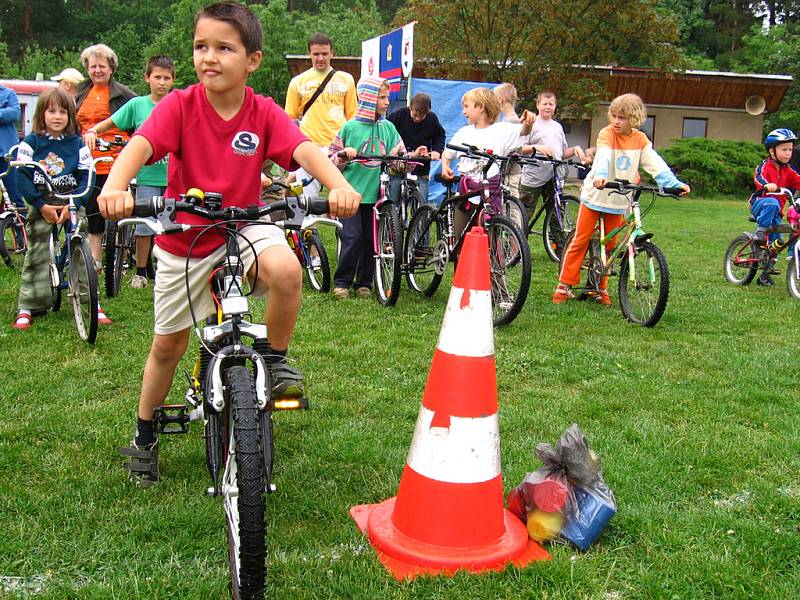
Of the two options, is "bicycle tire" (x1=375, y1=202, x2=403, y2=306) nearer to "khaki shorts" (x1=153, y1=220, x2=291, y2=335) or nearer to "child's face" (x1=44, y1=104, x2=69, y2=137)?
"child's face" (x1=44, y1=104, x2=69, y2=137)

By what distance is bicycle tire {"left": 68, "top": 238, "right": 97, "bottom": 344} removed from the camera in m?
6.11

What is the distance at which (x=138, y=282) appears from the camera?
8.52 m

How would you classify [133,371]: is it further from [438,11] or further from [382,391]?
[438,11]

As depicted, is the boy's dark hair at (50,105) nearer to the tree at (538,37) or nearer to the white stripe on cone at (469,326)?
the white stripe on cone at (469,326)

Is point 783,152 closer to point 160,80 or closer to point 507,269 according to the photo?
point 507,269

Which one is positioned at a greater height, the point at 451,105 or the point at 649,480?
the point at 451,105

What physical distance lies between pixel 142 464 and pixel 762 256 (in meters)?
8.29

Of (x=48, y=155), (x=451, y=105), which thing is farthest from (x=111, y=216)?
(x=451, y=105)

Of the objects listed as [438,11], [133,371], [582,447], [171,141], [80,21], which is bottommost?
[133,371]

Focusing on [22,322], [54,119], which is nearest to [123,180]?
[54,119]

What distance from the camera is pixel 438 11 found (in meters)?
21.0

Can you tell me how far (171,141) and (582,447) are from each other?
202 centimetres

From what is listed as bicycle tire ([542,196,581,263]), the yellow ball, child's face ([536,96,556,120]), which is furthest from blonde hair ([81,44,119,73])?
the yellow ball

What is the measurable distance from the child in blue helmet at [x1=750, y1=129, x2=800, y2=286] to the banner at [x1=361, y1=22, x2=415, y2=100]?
20.5 ft
